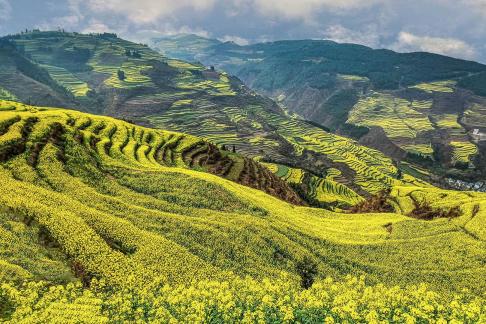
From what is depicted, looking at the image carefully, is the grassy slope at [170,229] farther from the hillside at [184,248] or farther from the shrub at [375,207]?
the shrub at [375,207]

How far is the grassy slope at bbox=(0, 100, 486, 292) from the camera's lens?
152 ft

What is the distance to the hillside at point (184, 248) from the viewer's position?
30.5m

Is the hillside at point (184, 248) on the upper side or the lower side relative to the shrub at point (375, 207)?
upper

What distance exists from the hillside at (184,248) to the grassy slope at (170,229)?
192mm

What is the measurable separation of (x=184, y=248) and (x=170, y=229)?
17.3 ft

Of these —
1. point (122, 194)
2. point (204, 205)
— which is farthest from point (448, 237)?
point (122, 194)

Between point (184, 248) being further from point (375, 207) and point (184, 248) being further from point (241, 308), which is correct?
point (375, 207)

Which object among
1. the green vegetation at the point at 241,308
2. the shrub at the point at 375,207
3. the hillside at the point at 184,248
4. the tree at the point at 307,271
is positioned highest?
the green vegetation at the point at 241,308

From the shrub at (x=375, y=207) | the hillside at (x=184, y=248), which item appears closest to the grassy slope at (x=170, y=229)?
the hillside at (x=184, y=248)

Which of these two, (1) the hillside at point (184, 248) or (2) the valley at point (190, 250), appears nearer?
(2) the valley at point (190, 250)

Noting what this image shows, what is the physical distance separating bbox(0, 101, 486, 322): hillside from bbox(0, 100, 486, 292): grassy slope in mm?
192

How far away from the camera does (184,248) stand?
51.6 metres

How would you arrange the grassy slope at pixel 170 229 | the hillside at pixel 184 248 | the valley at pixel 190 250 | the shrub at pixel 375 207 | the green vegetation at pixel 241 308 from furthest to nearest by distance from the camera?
the shrub at pixel 375 207 < the grassy slope at pixel 170 229 < the hillside at pixel 184 248 < the valley at pixel 190 250 < the green vegetation at pixel 241 308

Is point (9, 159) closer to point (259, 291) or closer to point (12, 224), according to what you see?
point (12, 224)
